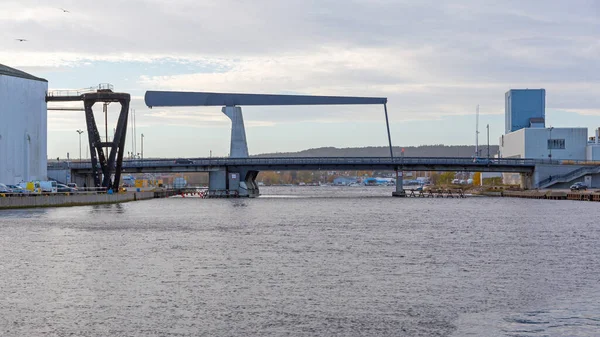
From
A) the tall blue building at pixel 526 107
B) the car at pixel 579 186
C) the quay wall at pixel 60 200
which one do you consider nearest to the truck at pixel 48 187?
the quay wall at pixel 60 200

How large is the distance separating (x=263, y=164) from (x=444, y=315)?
309ft

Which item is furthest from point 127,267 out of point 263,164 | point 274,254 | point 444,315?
point 263,164

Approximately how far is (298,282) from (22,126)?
235 ft

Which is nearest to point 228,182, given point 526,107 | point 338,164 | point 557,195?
point 338,164

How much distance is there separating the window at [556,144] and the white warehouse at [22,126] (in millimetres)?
77624

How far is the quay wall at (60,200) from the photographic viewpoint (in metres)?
74.3

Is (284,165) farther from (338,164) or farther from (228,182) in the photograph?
(228,182)

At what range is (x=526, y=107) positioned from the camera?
155 meters

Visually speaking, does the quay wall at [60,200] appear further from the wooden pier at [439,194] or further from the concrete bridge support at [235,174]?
the wooden pier at [439,194]

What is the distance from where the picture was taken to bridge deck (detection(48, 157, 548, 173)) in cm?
11575

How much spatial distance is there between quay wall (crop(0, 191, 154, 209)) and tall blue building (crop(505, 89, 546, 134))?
78848mm

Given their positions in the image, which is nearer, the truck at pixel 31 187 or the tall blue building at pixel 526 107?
the truck at pixel 31 187

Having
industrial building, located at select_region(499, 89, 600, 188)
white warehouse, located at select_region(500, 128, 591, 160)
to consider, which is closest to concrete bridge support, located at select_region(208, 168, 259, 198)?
industrial building, located at select_region(499, 89, 600, 188)

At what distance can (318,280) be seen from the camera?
2839cm
